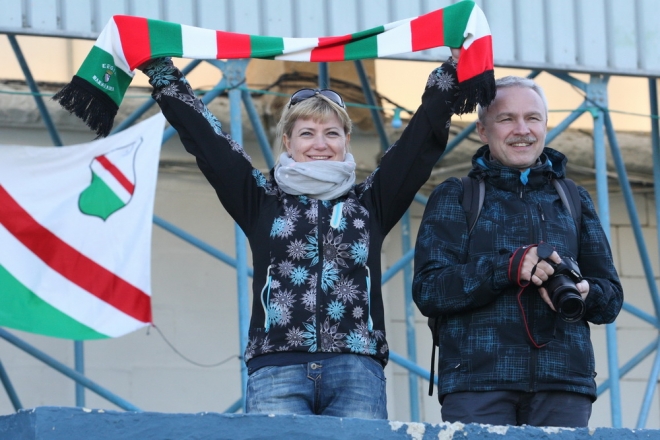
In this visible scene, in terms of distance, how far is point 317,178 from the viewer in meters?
3.72

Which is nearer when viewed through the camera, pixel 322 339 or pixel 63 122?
pixel 322 339

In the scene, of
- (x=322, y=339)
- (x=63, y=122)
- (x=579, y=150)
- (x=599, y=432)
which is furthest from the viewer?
(x=579, y=150)

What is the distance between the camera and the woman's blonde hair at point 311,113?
3.86 meters

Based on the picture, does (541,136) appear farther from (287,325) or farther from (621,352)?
(621,352)

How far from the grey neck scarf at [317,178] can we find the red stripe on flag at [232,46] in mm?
622

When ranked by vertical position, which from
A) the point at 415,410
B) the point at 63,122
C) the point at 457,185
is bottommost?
the point at 415,410

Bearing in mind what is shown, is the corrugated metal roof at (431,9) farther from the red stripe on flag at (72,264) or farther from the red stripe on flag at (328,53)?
the red stripe on flag at (328,53)

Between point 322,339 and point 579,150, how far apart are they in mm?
5454

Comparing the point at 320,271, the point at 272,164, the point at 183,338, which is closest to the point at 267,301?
the point at 320,271

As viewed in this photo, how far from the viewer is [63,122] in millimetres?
7652

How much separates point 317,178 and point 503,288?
0.58 metres

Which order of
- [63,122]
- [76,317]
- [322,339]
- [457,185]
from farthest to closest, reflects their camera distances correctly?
[63,122] < [76,317] < [457,185] < [322,339]

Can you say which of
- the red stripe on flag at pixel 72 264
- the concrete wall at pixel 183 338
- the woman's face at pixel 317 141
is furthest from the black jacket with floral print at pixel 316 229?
the concrete wall at pixel 183 338

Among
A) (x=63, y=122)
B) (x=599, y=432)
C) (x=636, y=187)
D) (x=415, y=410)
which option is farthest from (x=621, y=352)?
(x=599, y=432)
